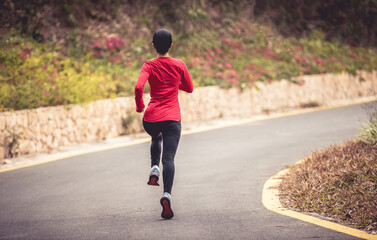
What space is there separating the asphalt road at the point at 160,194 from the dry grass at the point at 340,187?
1.23 ft

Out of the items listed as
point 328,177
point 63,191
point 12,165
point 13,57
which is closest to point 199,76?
point 13,57

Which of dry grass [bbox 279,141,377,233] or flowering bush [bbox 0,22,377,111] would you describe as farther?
flowering bush [bbox 0,22,377,111]

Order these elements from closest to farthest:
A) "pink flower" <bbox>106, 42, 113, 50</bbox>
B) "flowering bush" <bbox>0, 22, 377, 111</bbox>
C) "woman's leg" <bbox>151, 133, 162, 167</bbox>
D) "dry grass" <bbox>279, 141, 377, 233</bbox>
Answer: "dry grass" <bbox>279, 141, 377, 233</bbox> < "woman's leg" <bbox>151, 133, 162, 167</bbox> < "flowering bush" <bbox>0, 22, 377, 111</bbox> < "pink flower" <bbox>106, 42, 113, 50</bbox>

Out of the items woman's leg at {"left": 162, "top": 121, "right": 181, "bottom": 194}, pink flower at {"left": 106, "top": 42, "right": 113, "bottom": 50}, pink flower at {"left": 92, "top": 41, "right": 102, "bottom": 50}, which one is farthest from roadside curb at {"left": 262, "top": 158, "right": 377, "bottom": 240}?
pink flower at {"left": 92, "top": 41, "right": 102, "bottom": 50}

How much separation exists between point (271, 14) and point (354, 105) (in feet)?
44.2

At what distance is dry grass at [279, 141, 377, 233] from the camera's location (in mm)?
5363

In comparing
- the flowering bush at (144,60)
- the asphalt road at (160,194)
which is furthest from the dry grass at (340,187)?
the flowering bush at (144,60)

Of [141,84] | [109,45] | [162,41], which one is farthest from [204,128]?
[141,84]

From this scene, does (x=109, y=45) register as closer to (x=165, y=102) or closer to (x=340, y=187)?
(x=165, y=102)

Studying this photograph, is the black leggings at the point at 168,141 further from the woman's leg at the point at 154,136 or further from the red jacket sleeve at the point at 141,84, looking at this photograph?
the red jacket sleeve at the point at 141,84

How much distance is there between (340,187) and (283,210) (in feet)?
2.35

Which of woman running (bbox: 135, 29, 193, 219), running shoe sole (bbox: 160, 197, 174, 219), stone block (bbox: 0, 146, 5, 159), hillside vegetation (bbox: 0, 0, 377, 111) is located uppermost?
hillside vegetation (bbox: 0, 0, 377, 111)

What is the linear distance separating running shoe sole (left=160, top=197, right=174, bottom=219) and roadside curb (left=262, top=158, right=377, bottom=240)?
1.22 m

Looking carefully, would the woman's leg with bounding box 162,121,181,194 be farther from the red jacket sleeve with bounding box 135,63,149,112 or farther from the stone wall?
the stone wall
